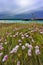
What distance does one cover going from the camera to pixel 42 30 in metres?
2.29

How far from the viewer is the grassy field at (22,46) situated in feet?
6.15

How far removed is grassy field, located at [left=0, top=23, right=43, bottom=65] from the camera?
188 cm

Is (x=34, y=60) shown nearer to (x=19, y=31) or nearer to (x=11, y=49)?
(x=11, y=49)

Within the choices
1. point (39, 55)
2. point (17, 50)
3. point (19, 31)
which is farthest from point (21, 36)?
point (39, 55)

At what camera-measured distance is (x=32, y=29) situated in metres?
2.37

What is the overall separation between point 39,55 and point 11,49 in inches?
14.3

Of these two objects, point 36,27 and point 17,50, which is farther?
point 36,27

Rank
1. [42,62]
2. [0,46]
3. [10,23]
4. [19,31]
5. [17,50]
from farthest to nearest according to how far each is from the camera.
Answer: [10,23] → [19,31] → [0,46] → [17,50] → [42,62]

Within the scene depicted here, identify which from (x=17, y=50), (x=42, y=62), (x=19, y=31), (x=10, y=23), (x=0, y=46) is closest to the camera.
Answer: (x=42, y=62)

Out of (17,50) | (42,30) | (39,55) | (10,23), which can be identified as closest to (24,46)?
(17,50)

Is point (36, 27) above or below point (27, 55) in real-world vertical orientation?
above

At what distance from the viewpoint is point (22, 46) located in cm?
204

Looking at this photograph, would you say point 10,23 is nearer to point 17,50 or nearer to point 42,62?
point 17,50

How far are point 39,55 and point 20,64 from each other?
22cm
